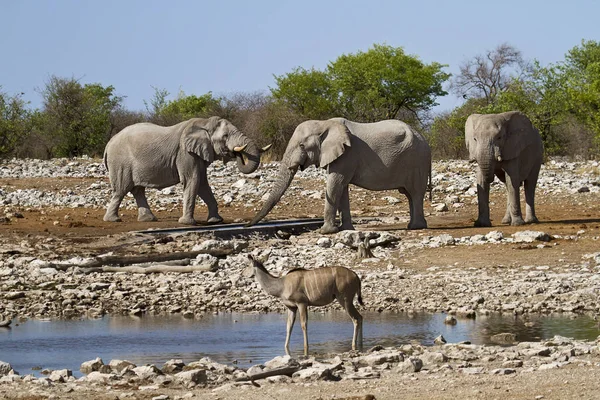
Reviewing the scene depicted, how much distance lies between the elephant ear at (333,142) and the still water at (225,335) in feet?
25.4

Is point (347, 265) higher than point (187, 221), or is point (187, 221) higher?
point (187, 221)

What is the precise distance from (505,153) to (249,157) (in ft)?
20.0

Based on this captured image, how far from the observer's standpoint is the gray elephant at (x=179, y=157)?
27.7m

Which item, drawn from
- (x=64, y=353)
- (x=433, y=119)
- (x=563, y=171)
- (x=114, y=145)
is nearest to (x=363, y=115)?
(x=433, y=119)

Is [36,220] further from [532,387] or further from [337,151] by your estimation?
[532,387]

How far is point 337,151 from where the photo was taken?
80.6 ft

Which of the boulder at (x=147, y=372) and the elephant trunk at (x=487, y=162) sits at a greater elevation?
the elephant trunk at (x=487, y=162)

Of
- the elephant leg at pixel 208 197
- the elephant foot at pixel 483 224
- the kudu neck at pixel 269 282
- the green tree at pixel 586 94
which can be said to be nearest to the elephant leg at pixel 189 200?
the elephant leg at pixel 208 197

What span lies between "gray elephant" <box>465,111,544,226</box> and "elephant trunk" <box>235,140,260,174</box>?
16.3ft

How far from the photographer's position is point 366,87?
63562 millimetres

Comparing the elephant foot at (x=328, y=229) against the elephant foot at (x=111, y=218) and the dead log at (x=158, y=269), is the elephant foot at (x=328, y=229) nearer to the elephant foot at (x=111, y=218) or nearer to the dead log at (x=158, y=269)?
the dead log at (x=158, y=269)

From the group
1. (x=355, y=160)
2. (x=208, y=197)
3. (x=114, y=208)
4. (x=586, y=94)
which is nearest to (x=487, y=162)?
(x=355, y=160)

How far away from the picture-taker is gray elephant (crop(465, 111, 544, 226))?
986 inches

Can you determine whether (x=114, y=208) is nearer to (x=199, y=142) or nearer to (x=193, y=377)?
(x=199, y=142)
